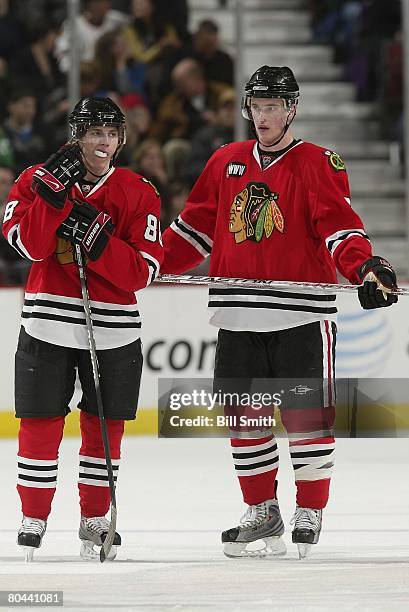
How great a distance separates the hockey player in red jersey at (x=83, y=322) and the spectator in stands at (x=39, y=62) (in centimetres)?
423

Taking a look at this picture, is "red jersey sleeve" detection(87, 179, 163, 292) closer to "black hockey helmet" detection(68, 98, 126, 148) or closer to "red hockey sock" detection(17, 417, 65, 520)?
"black hockey helmet" detection(68, 98, 126, 148)

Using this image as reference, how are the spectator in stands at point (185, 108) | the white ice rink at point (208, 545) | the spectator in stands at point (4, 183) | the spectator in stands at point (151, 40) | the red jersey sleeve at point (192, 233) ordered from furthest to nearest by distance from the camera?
the spectator in stands at point (151, 40) < the spectator in stands at point (185, 108) < the spectator in stands at point (4, 183) < the red jersey sleeve at point (192, 233) < the white ice rink at point (208, 545)

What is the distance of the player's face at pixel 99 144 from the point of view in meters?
3.21

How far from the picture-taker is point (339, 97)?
8.24 m

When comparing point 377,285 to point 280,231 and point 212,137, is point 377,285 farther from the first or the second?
point 212,137

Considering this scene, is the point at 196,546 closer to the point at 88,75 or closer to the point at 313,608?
the point at 313,608

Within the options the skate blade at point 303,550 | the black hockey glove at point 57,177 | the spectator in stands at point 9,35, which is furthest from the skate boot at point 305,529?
the spectator in stands at point 9,35

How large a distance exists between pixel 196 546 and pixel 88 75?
4.40 meters

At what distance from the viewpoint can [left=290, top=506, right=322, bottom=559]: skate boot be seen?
3293mm

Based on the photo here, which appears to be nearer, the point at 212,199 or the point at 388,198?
the point at 212,199

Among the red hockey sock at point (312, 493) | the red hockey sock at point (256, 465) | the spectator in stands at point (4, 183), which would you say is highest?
the spectator in stands at point (4, 183)

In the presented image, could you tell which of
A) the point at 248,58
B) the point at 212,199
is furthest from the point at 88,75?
the point at 212,199

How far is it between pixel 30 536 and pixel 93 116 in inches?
36.7

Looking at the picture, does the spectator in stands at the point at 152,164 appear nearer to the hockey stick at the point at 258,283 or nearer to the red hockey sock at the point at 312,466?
the hockey stick at the point at 258,283
